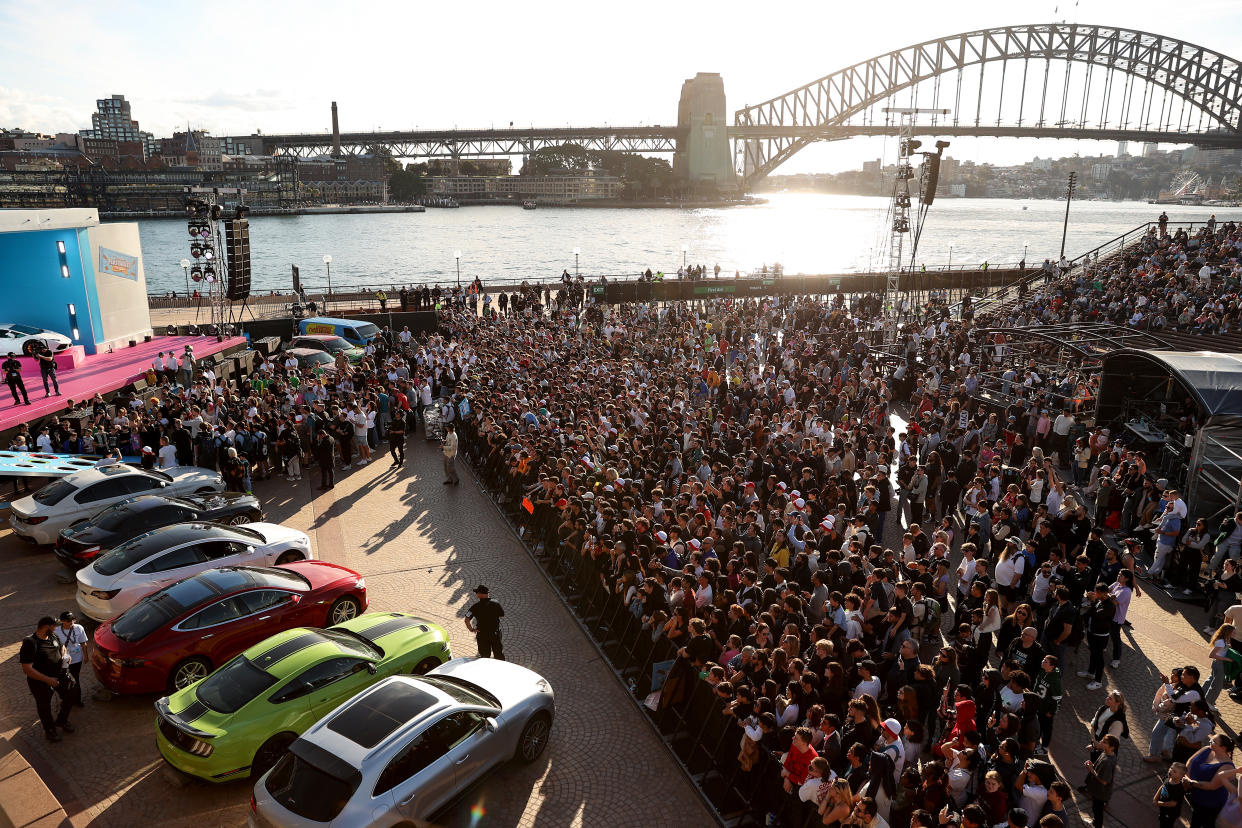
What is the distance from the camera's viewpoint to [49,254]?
83.4ft

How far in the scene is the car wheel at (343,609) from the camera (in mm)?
10523

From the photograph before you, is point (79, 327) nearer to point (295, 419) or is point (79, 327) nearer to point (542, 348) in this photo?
point (295, 419)

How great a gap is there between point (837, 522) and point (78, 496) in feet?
41.6

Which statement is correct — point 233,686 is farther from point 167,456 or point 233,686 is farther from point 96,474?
point 167,456

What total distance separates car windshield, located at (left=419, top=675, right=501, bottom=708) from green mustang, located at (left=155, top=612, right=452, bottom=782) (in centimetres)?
94

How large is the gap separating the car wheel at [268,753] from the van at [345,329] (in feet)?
76.0

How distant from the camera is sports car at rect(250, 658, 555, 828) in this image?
6.45m

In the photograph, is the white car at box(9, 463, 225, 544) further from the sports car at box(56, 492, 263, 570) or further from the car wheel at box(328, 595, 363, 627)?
the car wheel at box(328, 595, 363, 627)

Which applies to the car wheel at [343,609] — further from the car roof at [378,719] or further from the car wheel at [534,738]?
the car wheel at [534,738]

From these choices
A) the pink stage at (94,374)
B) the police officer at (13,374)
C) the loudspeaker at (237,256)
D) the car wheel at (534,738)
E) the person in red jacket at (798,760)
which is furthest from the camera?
the loudspeaker at (237,256)

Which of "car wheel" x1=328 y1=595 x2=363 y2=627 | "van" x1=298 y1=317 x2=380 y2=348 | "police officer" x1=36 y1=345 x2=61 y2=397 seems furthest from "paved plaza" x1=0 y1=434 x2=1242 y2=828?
"van" x1=298 y1=317 x2=380 y2=348

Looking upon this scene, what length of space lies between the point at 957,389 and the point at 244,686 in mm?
16855

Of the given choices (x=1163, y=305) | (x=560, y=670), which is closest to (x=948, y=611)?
(x=560, y=670)

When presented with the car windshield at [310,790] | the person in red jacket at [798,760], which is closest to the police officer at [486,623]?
the car windshield at [310,790]
